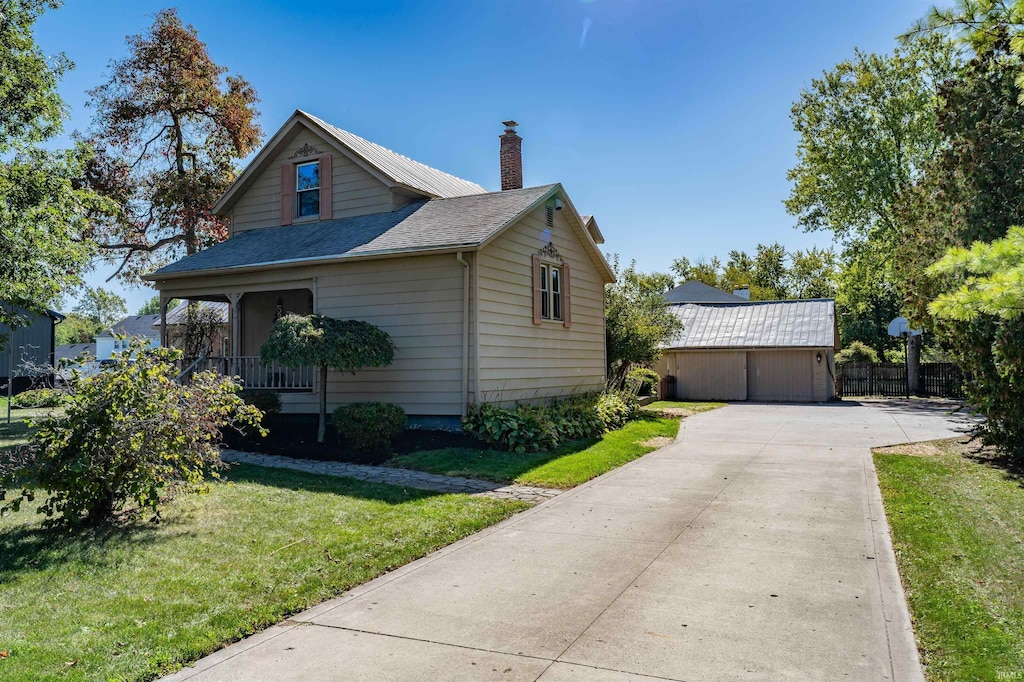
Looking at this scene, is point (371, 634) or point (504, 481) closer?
point (371, 634)

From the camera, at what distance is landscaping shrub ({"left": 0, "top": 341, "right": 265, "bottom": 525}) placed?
6.29 m

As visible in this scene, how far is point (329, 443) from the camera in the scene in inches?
492

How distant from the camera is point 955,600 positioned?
4.84 metres

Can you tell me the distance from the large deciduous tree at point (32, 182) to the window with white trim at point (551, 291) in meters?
9.10

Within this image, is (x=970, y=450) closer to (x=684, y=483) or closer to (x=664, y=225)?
(x=684, y=483)

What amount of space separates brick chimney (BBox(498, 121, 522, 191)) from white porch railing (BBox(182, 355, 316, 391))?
7.56 meters

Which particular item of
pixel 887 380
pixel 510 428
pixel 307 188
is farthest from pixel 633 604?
pixel 887 380

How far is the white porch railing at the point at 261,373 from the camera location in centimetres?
1443

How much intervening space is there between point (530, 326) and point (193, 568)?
9906 millimetres

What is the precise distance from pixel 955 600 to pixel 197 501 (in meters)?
7.57

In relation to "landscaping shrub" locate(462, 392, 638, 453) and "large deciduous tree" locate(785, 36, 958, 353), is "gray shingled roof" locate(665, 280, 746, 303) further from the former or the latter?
"landscaping shrub" locate(462, 392, 638, 453)

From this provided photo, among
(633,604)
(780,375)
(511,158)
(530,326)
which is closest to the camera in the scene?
(633,604)

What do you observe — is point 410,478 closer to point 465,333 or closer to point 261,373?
point 465,333

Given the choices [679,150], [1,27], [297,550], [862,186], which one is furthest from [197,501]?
[862,186]
